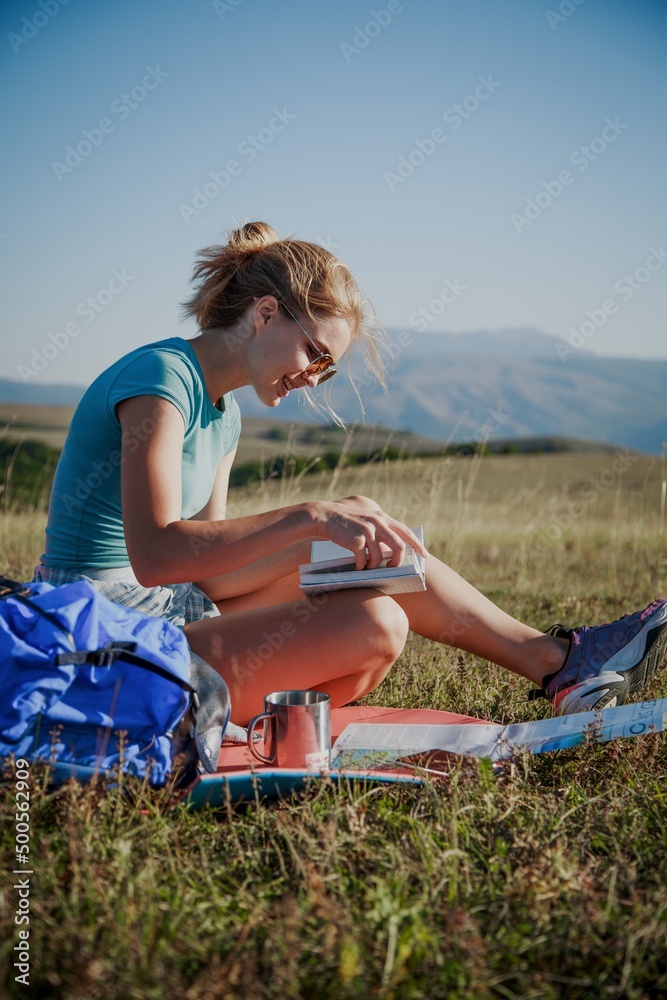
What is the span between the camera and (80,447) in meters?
2.61

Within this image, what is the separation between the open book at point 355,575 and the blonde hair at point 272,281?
0.82m

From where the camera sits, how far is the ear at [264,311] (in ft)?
8.77

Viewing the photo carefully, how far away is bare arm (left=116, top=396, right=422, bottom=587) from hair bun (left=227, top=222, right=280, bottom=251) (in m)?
0.78

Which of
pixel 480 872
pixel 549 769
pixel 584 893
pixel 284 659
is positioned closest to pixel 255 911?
pixel 480 872

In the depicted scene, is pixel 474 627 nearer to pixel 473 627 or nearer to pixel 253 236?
pixel 473 627

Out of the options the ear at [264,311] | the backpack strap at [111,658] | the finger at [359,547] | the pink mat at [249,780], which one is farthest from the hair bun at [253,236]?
the pink mat at [249,780]

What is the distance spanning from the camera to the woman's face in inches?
106

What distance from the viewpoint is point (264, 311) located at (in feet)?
8.83

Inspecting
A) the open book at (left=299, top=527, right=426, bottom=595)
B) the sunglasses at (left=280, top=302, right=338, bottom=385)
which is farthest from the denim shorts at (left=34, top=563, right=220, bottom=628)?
the sunglasses at (left=280, top=302, right=338, bottom=385)

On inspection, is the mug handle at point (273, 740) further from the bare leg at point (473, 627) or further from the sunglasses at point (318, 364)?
the sunglasses at point (318, 364)

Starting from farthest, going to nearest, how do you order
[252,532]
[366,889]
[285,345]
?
[285,345]
[252,532]
[366,889]

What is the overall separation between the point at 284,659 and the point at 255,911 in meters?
0.94

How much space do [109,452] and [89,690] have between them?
86 centimetres

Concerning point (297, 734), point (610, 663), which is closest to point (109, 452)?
point (297, 734)
